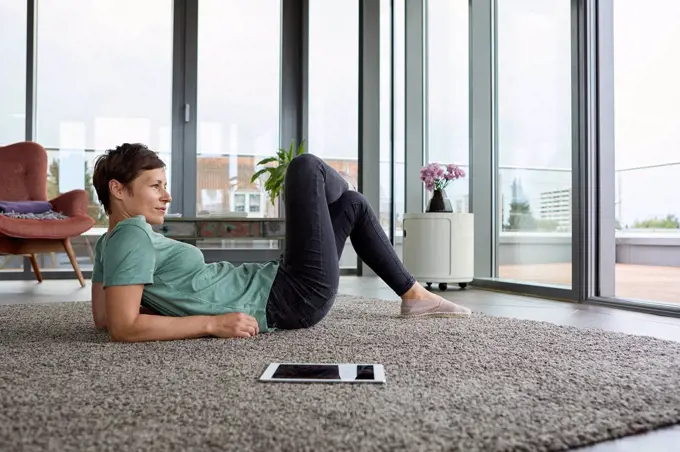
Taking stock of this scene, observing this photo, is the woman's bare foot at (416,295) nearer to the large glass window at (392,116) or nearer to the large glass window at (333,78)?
the large glass window at (392,116)

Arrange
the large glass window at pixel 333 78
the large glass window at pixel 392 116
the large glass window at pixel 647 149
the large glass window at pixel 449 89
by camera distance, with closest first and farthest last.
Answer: the large glass window at pixel 647 149
the large glass window at pixel 449 89
the large glass window at pixel 392 116
the large glass window at pixel 333 78

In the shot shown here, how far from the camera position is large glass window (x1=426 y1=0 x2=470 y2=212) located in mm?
4395

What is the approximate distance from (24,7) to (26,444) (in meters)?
5.33

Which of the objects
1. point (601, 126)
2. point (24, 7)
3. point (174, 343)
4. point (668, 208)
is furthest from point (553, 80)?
point (24, 7)

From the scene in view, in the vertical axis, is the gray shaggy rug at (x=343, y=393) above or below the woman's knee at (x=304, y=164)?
below

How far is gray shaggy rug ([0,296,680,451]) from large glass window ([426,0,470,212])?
8.76 feet

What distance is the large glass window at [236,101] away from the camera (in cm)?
555

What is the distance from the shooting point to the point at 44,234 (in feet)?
13.2

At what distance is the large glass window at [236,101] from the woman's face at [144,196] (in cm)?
383

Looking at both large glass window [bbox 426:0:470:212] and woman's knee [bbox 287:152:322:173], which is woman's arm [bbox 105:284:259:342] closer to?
woman's knee [bbox 287:152:322:173]

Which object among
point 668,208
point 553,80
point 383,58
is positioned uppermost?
point 383,58

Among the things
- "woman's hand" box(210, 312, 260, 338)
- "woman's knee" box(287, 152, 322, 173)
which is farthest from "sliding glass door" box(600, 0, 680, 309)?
"woman's hand" box(210, 312, 260, 338)

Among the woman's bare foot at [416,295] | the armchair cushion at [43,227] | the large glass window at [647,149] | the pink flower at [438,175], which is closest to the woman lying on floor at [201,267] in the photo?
the woman's bare foot at [416,295]

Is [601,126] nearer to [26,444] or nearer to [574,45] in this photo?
[574,45]
